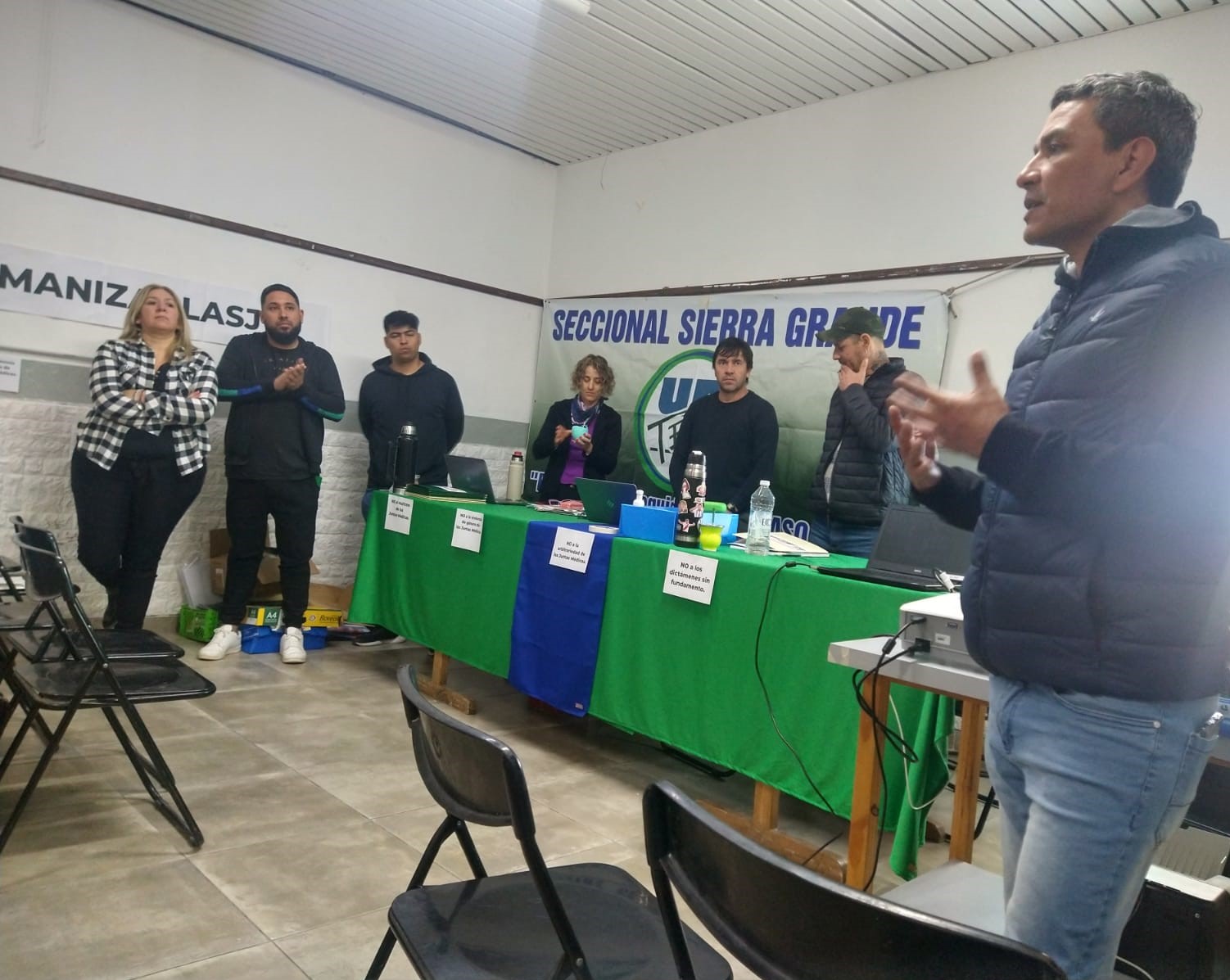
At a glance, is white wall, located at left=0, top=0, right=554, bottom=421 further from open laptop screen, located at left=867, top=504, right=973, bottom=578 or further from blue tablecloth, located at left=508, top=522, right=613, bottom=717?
open laptop screen, located at left=867, top=504, right=973, bottom=578

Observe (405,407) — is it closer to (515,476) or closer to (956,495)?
(515,476)

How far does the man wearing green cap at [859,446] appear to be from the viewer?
10.2 ft

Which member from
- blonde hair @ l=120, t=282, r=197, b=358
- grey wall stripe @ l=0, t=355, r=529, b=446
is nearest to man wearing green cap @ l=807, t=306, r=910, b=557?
blonde hair @ l=120, t=282, r=197, b=358

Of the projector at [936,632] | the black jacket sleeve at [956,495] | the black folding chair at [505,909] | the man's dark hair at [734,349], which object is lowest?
the black folding chair at [505,909]

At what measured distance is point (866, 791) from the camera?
72.6 inches

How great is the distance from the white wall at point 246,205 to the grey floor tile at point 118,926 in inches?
101

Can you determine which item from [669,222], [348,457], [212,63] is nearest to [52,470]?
[348,457]

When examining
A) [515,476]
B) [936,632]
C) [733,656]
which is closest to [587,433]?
[515,476]

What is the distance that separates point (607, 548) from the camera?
2781 mm

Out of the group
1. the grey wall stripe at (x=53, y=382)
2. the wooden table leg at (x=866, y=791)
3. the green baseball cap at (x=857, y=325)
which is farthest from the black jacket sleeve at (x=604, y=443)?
the wooden table leg at (x=866, y=791)

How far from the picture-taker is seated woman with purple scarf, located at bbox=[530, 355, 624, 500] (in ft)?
14.6

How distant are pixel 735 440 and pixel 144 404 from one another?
7.37 ft

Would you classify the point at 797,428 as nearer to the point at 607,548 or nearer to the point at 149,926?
the point at 607,548

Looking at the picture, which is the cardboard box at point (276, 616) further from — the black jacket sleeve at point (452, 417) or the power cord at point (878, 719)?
the power cord at point (878, 719)
